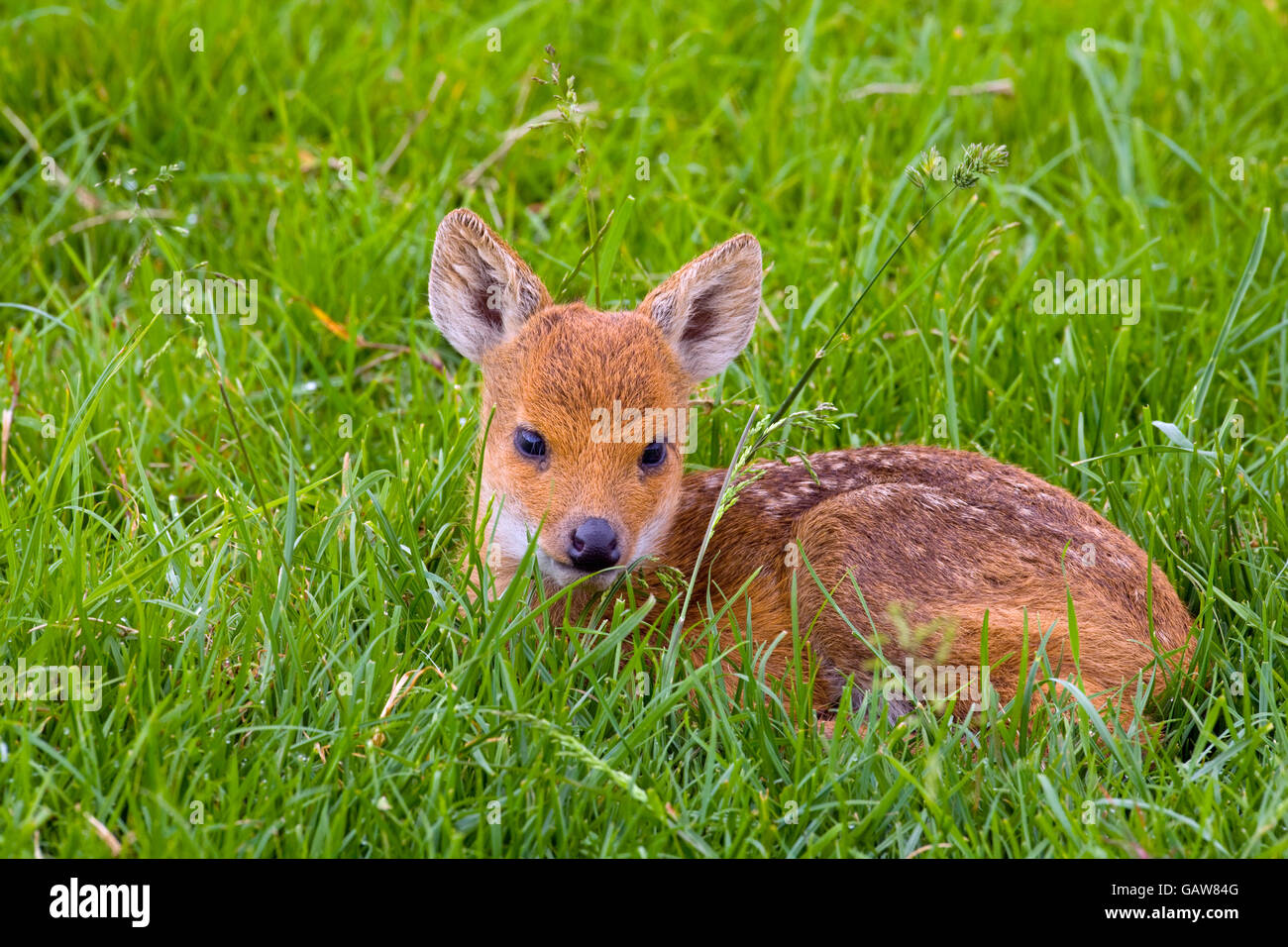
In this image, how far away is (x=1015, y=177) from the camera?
8.02 metres

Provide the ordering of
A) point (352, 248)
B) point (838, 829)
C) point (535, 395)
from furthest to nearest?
point (352, 248) < point (535, 395) < point (838, 829)

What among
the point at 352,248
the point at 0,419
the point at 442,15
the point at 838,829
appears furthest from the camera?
the point at 442,15

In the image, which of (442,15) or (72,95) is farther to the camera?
(442,15)

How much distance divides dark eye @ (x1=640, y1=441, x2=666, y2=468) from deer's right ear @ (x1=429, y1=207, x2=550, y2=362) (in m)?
0.81

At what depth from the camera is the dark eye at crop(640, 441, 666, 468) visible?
5.22m

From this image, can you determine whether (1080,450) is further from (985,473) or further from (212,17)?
(212,17)
